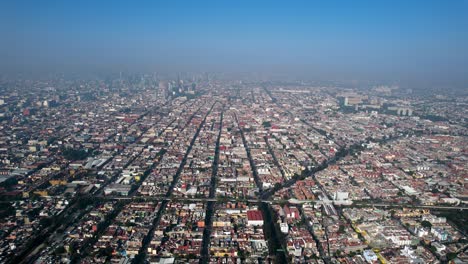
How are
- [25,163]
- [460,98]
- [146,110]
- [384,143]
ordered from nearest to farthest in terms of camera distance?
[25,163] → [384,143] → [146,110] → [460,98]

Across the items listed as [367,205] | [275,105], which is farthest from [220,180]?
[275,105]

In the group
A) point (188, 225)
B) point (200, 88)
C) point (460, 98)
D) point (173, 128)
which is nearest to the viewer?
point (188, 225)

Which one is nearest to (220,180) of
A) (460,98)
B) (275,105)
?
(275,105)

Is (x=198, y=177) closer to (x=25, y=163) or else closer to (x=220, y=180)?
(x=220, y=180)

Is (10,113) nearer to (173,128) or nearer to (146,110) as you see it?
(146,110)

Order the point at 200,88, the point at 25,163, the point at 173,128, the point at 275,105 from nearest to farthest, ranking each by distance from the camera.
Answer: the point at 25,163 → the point at 173,128 → the point at 275,105 → the point at 200,88

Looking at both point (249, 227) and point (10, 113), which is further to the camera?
point (10, 113)

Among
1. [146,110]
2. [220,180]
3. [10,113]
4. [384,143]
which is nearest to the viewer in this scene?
[220,180]

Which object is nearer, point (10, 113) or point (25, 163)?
point (25, 163)
